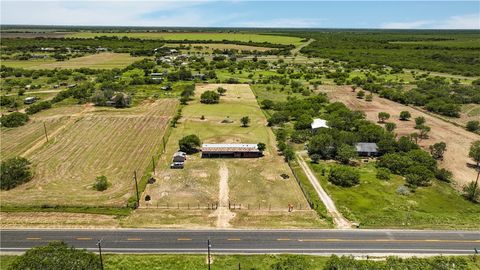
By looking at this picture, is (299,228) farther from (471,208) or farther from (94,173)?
(94,173)

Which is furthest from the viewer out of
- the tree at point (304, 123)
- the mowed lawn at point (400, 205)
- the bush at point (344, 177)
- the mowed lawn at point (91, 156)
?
the tree at point (304, 123)

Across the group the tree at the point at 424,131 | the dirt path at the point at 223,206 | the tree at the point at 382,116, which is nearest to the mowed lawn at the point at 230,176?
the dirt path at the point at 223,206

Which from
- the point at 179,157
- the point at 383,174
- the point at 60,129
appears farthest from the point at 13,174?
the point at 383,174

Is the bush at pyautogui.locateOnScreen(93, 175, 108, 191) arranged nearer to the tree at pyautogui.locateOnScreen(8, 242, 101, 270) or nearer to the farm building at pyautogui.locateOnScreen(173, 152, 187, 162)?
the farm building at pyautogui.locateOnScreen(173, 152, 187, 162)

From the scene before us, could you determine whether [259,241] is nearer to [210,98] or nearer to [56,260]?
[56,260]

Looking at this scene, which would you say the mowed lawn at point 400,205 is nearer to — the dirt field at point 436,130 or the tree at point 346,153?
the tree at point 346,153

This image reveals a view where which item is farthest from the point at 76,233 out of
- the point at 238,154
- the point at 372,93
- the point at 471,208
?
the point at 372,93

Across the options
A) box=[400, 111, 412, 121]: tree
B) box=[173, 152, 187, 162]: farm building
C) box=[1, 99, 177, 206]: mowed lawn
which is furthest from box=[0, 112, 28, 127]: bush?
box=[400, 111, 412, 121]: tree
